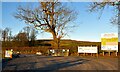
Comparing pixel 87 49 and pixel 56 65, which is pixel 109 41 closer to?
pixel 87 49

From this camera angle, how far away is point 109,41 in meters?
35.0

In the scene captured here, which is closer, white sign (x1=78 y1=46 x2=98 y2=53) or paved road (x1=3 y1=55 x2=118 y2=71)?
paved road (x1=3 y1=55 x2=118 y2=71)

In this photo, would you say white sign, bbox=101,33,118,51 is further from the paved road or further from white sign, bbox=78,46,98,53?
the paved road

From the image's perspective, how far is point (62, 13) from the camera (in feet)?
129

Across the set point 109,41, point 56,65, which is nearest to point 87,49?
point 109,41

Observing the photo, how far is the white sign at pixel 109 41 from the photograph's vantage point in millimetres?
34628

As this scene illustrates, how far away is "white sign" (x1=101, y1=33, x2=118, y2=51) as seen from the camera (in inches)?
1363

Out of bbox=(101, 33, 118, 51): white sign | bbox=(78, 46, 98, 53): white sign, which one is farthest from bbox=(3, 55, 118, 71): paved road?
bbox=(78, 46, 98, 53): white sign

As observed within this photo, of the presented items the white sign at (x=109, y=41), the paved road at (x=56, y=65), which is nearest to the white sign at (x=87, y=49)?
the white sign at (x=109, y=41)

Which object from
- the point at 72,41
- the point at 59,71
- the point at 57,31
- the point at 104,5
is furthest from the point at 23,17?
the point at 59,71

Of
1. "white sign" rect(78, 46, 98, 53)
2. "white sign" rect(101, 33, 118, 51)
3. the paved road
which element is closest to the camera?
the paved road

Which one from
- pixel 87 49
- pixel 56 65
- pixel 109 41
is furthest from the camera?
pixel 87 49

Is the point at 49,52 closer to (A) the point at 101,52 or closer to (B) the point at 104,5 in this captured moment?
(A) the point at 101,52

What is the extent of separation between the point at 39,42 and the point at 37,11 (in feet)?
27.9
